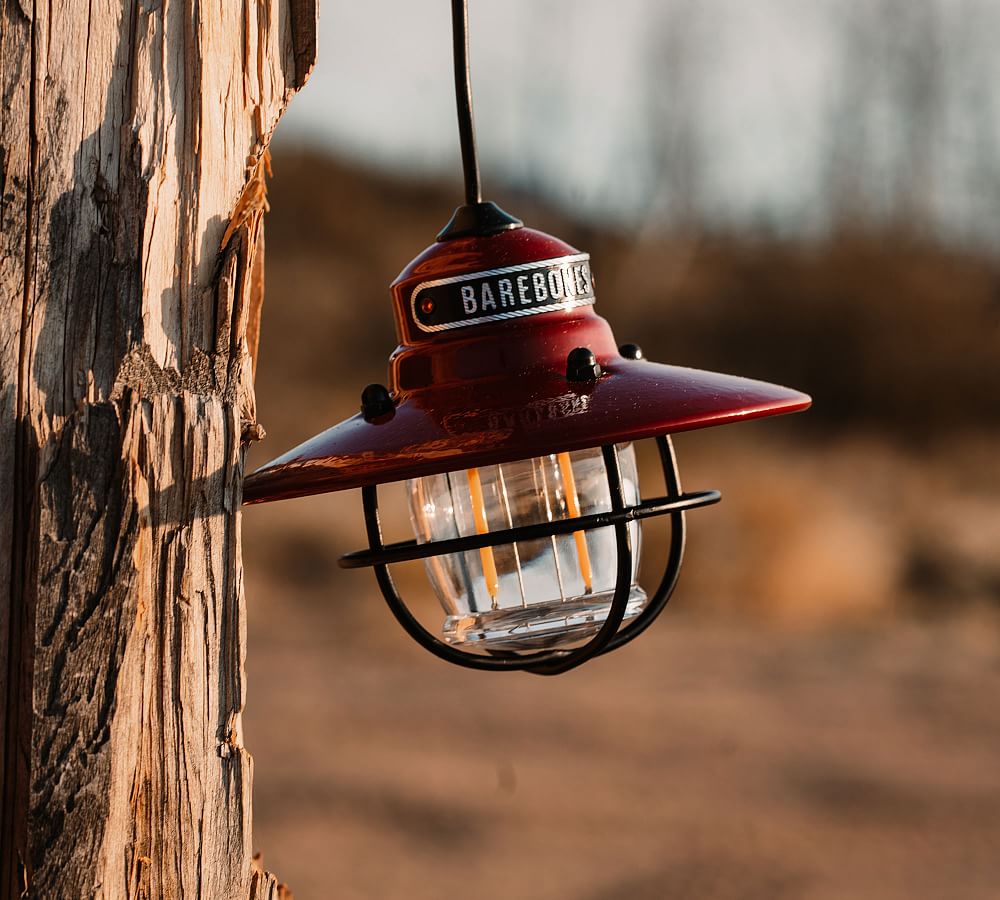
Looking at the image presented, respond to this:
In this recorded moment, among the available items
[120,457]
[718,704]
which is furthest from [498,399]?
[718,704]

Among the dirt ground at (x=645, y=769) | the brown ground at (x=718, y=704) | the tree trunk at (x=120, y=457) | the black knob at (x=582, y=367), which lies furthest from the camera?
the brown ground at (x=718, y=704)

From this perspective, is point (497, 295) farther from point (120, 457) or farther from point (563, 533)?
point (120, 457)

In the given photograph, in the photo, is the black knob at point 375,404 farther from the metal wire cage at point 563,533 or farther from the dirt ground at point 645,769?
the dirt ground at point 645,769

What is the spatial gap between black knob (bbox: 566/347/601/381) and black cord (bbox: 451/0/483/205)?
12.2 inches

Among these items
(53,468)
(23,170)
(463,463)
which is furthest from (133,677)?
(23,170)

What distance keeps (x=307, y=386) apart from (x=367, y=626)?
8045mm

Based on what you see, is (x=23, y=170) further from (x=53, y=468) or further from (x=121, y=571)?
(x=121, y=571)

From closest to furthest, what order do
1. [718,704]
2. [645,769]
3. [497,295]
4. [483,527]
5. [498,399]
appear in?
[498,399] < [497,295] < [483,527] < [645,769] < [718,704]

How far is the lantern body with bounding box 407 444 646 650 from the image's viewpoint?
70.1 inches

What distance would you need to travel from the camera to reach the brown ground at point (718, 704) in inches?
325

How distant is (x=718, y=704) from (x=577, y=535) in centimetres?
930

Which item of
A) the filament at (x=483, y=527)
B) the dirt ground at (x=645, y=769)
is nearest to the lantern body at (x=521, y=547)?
the filament at (x=483, y=527)

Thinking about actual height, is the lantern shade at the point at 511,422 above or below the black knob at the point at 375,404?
below

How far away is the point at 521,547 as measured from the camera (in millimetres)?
1813
